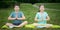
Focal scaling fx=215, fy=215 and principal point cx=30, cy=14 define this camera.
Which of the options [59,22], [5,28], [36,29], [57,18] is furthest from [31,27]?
[57,18]

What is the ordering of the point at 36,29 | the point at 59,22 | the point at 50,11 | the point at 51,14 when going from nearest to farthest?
the point at 36,29, the point at 59,22, the point at 51,14, the point at 50,11

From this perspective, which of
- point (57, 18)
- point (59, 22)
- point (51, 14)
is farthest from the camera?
point (51, 14)

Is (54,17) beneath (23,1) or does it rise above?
beneath

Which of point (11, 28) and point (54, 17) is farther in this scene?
point (54, 17)

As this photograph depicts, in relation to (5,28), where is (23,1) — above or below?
above

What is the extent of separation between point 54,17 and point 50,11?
80 cm

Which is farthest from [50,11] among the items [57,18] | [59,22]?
[59,22]

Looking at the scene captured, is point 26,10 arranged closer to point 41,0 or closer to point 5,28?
point 41,0

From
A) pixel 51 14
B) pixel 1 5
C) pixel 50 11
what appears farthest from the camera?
pixel 1 5

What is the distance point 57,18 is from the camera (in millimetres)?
6516

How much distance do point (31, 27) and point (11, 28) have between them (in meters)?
0.48

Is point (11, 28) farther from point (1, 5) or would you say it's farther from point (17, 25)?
point (1, 5)

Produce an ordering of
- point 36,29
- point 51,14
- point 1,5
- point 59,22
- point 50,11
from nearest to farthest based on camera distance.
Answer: point 36,29
point 59,22
point 51,14
point 50,11
point 1,5

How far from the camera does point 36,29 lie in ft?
16.5
